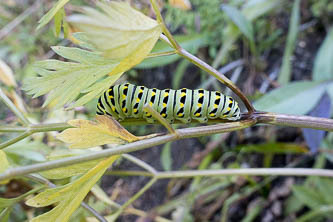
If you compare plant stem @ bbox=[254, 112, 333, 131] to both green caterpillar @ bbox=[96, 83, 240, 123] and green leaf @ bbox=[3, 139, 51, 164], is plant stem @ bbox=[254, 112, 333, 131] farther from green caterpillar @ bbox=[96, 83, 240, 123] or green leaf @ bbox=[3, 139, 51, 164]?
green leaf @ bbox=[3, 139, 51, 164]

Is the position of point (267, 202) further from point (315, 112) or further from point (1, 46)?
point (1, 46)

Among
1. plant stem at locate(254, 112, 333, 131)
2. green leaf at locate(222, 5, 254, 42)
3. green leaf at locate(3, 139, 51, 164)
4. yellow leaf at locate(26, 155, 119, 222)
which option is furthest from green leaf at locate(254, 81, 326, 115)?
yellow leaf at locate(26, 155, 119, 222)

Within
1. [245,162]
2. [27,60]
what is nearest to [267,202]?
[245,162]

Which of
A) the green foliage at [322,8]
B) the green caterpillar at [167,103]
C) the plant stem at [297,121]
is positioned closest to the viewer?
the plant stem at [297,121]

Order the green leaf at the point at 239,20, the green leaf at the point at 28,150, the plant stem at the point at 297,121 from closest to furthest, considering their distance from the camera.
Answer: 1. the plant stem at the point at 297,121
2. the green leaf at the point at 28,150
3. the green leaf at the point at 239,20

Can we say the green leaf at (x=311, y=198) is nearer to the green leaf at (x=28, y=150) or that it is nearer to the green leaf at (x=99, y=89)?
the green leaf at (x=28, y=150)

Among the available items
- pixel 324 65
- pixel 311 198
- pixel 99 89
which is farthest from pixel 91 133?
pixel 324 65

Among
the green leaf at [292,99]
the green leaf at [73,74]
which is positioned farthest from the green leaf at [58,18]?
the green leaf at [292,99]
